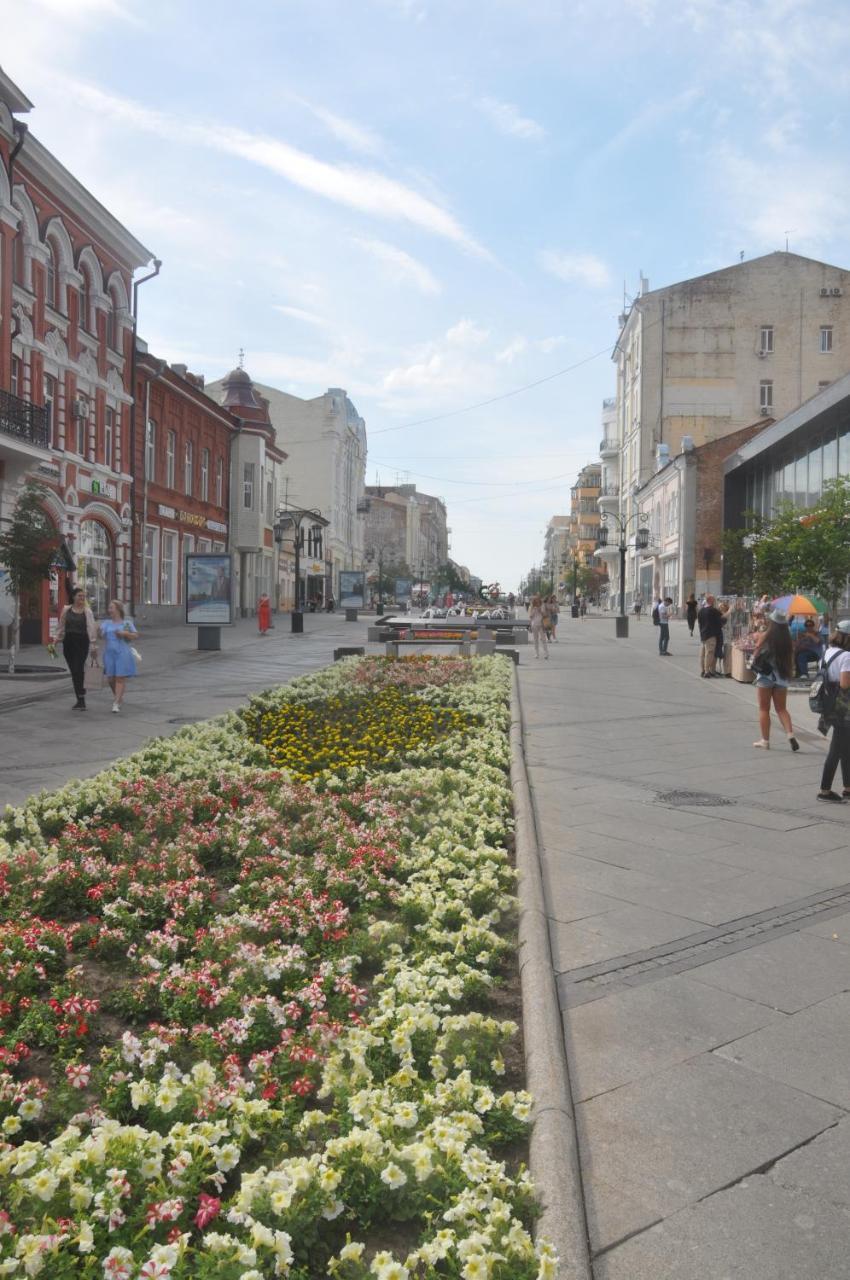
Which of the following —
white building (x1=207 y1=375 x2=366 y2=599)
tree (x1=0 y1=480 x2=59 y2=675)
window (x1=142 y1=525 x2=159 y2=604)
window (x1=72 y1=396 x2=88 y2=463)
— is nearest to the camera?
tree (x1=0 y1=480 x2=59 y2=675)

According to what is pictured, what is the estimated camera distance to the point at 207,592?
1169 inches

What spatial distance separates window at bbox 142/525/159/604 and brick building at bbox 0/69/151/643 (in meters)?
3.11

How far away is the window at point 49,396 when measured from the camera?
27844mm

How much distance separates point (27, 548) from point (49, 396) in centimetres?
1039

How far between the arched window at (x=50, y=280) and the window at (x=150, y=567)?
1052cm

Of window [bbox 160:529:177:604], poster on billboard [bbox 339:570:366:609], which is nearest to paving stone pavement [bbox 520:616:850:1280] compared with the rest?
window [bbox 160:529:177:604]

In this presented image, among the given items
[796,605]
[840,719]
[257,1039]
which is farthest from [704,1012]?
[796,605]

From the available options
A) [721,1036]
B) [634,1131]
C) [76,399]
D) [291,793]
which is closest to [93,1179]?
[634,1131]

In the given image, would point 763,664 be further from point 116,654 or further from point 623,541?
point 623,541

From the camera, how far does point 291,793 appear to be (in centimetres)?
756

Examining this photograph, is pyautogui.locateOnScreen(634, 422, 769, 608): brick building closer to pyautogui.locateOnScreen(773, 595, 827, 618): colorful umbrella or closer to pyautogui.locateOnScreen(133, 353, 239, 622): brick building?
pyautogui.locateOnScreen(133, 353, 239, 622): brick building

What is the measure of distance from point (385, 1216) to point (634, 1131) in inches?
36.3

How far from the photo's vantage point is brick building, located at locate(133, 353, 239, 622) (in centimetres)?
3659

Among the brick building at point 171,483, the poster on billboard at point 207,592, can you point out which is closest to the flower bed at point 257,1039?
the poster on billboard at point 207,592
